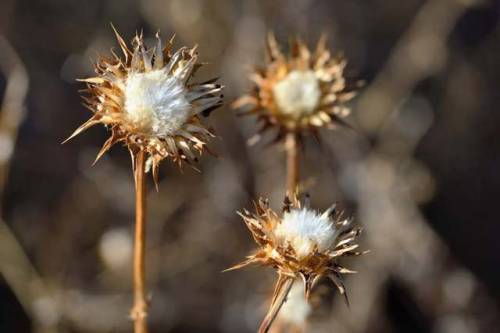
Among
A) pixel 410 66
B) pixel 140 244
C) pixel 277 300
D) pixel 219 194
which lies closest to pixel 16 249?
pixel 219 194

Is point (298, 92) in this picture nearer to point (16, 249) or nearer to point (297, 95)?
point (297, 95)

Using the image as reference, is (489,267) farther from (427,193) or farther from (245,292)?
(245,292)

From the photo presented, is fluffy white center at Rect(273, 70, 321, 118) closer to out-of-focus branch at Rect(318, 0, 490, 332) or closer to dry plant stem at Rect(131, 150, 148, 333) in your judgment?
dry plant stem at Rect(131, 150, 148, 333)

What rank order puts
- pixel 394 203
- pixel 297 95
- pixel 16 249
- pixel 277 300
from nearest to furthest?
pixel 277 300, pixel 297 95, pixel 16 249, pixel 394 203

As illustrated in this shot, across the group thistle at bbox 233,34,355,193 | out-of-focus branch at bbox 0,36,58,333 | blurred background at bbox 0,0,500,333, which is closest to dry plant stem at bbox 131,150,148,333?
thistle at bbox 233,34,355,193

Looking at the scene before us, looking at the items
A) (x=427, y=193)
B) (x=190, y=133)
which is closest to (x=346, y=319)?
(x=427, y=193)

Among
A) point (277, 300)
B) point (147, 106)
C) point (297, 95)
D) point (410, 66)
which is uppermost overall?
point (410, 66)
